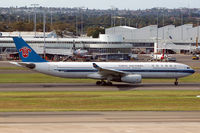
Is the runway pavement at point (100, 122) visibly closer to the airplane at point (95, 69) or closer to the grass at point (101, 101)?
the grass at point (101, 101)

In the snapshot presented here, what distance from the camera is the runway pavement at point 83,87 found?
45.7 m

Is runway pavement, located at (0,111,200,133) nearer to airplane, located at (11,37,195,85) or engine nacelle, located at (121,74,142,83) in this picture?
engine nacelle, located at (121,74,142,83)

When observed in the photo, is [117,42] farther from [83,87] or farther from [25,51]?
[83,87]

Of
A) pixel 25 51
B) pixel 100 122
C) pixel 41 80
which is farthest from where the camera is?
pixel 41 80

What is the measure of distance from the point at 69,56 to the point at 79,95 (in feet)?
220

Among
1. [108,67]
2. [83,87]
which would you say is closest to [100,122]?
[83,87]

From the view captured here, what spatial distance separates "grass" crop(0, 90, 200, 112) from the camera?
109ft

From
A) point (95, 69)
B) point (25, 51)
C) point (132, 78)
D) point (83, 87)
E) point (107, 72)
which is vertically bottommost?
point (83, 87)

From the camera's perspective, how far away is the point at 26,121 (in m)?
26.8

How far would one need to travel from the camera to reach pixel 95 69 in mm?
49250

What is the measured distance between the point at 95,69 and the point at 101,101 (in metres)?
12.8

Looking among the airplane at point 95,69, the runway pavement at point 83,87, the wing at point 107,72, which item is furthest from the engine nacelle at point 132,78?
the runway pavement at point 83,87
